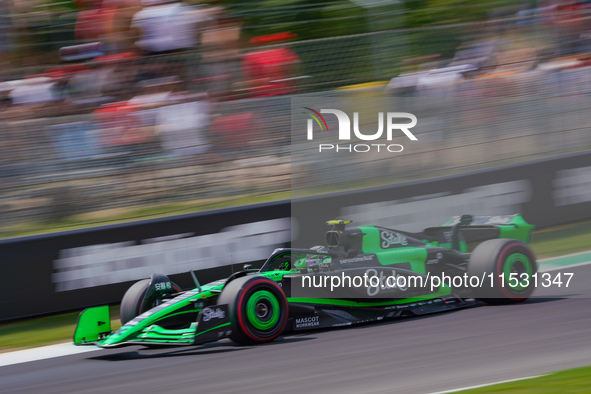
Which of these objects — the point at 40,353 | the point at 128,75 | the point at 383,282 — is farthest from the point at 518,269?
the point at 128,75

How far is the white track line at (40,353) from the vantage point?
6.20m

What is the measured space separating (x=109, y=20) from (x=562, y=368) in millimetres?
7258

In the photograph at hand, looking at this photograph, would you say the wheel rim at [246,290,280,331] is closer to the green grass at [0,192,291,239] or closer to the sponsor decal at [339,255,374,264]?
the sponsor decal at [339,255,374,264]

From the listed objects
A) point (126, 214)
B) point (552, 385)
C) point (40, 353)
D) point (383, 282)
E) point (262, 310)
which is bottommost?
point (40, 353)

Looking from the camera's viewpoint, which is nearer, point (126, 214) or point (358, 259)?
point (358, 259)

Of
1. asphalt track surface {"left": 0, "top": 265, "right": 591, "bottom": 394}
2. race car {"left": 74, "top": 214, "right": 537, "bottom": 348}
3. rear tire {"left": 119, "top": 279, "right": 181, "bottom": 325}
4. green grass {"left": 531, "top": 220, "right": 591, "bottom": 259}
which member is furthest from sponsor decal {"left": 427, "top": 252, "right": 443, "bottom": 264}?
green grass {"left": 531, "top": 220, "right": 591, "bottom": 259}

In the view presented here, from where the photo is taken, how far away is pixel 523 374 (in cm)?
448

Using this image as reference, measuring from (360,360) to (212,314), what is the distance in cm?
114

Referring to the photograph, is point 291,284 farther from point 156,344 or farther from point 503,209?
point 503,209

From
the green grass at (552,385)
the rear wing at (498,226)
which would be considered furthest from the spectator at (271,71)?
the green grass at (552,385)

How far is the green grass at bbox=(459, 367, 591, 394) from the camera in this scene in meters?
3.92

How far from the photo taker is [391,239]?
257 inches

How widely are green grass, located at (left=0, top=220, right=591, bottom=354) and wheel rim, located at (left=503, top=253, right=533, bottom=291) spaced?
89.5 inches

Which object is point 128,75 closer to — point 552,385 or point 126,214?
point 126,214
